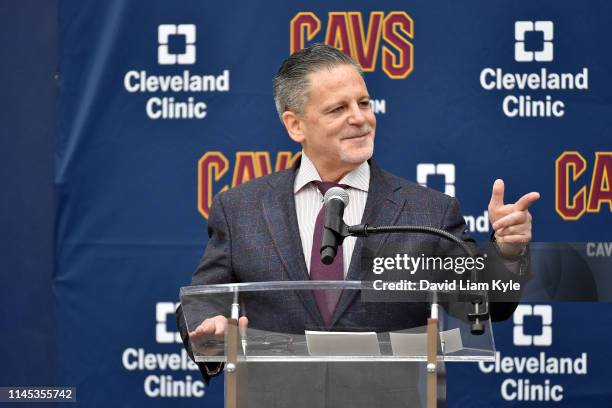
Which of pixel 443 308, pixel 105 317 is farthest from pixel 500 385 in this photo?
pixel 443 308

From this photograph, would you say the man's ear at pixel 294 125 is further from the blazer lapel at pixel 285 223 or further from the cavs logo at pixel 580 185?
the cavs logo at pixel 580 185

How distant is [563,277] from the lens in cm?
315

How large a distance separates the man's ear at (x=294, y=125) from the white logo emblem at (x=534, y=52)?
1371 millimetres

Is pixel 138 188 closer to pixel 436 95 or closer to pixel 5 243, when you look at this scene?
pixel 5 243

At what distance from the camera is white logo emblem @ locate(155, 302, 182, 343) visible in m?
4.44

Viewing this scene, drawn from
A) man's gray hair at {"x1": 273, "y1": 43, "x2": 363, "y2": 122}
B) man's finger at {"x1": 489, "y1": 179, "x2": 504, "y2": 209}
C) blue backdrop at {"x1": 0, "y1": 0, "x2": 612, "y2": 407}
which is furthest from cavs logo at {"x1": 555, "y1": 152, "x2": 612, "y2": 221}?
man's finger at {"x1": 489, "y1": 179, "x2": 504, "y2": 209}

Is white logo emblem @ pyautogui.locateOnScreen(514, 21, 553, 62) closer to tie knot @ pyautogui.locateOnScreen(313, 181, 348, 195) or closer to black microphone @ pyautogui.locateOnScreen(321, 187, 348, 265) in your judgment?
tie knot @ pyautogui.locateOnScreen(313, 181, 348, 195)

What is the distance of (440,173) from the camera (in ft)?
14.3

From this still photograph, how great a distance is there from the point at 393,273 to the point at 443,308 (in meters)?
0.14

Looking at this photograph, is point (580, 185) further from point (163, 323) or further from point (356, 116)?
point (163, 323)

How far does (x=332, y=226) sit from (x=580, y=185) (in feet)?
7.00

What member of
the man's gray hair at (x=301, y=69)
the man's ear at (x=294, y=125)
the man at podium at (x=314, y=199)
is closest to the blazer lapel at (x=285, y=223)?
the man at podium at (x=314, y=199)

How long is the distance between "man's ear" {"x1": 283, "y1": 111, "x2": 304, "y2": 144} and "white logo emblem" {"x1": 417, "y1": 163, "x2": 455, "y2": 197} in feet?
3.71

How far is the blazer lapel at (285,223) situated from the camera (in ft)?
9.93
